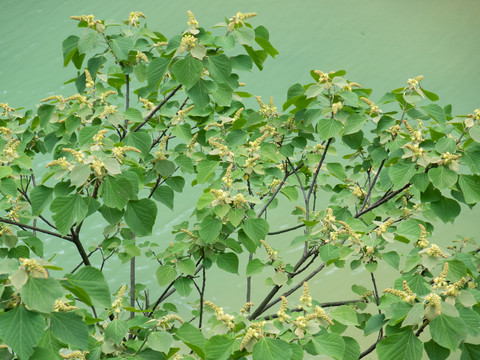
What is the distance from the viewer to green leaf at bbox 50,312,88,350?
0.92 meters

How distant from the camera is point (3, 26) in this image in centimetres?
630

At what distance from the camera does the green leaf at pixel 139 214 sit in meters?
1.29

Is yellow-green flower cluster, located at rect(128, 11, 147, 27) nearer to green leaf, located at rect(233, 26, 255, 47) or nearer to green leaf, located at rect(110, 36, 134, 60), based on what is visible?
green leaf, located at rect(110, 36, 134, 60)

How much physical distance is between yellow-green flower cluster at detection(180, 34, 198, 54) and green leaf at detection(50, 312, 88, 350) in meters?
0.69

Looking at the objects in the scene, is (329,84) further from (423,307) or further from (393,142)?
(423,307)

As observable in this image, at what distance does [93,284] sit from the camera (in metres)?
0.98

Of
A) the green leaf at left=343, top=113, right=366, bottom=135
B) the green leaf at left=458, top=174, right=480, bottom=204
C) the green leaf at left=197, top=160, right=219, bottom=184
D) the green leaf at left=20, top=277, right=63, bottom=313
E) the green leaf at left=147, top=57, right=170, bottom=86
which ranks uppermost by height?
the green leaf at left=147, top=57, right=170, bottom=86

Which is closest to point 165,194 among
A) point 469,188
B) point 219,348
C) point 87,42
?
point 87,42

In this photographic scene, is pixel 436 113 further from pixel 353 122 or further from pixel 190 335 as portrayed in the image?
pixel 190 335

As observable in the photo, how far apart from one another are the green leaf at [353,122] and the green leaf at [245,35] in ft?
1.11

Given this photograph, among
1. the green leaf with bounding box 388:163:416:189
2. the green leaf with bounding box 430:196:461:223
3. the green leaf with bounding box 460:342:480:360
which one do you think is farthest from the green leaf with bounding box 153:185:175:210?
the green leaf with bounding box 460:342:480:360

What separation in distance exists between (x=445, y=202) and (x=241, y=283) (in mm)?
1901

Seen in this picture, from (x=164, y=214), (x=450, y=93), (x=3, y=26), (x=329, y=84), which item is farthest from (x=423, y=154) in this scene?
(x=3, y=26)

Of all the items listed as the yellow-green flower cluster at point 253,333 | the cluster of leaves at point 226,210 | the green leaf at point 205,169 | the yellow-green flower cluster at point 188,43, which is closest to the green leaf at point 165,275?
the cluster of leaves at point 226,210
